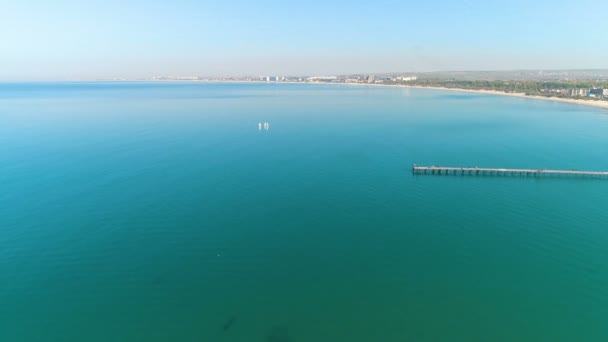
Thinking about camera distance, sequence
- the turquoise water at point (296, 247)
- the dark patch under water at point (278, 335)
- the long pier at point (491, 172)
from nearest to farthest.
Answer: the dark patch under water at point (278, 335) → the turquoise water at point (296, 247) → the long pier at point (491, 172)

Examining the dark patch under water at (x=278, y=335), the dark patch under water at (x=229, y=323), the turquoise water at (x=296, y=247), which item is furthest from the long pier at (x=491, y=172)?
the dark patch under water at (x=229, y=323)

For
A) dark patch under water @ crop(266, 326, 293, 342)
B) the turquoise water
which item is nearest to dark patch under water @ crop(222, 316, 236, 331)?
the turquoise water

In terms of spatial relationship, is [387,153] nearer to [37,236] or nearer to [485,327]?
[485,327]

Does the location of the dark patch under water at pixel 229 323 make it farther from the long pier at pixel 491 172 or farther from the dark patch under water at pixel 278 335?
the long pier at pixel 491 172

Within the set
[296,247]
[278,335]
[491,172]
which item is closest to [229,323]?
[278,335]

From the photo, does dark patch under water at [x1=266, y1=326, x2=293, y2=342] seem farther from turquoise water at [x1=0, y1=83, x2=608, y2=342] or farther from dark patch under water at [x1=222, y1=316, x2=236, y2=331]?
dark patch under water at [x1=222, y1=316, x2=236, y2=331]

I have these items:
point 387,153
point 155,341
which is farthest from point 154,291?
point 387,153
